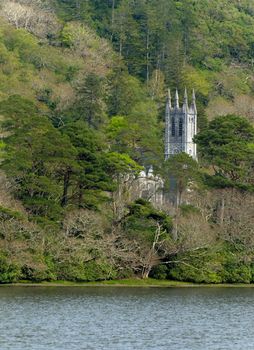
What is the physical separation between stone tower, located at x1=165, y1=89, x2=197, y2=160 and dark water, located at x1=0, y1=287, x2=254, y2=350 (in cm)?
4921

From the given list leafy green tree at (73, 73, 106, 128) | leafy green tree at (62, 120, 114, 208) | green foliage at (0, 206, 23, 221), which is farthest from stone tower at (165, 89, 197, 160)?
green foliage at (0, 206, 23, 221)

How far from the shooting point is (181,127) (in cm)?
12962

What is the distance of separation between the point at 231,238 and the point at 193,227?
13.0ft

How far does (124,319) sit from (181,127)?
69.3m

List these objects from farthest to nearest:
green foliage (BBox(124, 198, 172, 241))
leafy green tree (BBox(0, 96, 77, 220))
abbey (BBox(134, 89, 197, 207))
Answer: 1. abbey (BBox(134, 89, 197, 207))
2. green foliage (BBox(124, 198, 172, 241))
3. leafy green tree (BBox(0, 96, 77, 220))

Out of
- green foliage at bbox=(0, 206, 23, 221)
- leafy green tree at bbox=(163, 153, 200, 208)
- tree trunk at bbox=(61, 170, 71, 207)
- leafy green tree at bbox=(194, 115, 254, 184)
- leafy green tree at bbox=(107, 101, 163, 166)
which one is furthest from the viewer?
leafy green tree at bbox=(107, 101, 163, 166)

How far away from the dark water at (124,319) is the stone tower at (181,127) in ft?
161

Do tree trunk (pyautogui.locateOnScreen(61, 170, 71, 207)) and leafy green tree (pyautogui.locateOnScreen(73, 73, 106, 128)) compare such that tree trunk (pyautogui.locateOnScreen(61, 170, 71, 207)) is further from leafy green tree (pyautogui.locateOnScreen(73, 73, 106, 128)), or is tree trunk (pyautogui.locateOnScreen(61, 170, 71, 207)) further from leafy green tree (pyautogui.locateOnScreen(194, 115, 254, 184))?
leafy green tree (pyautogui.locateOnScreen(73, 73, 106, 128))

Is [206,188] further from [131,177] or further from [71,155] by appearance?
[71,155]

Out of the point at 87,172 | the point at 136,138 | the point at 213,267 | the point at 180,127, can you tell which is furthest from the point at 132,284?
the point at 180,127

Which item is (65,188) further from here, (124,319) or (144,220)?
(124,319)

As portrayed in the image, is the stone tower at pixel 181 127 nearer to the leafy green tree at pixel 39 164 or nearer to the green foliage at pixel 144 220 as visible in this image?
the leafy green tree at pixel 39 164

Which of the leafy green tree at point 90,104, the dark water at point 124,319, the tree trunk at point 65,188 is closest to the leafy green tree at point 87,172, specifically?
the tree trunk at point 65,188

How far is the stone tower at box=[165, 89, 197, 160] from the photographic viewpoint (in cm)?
12812
